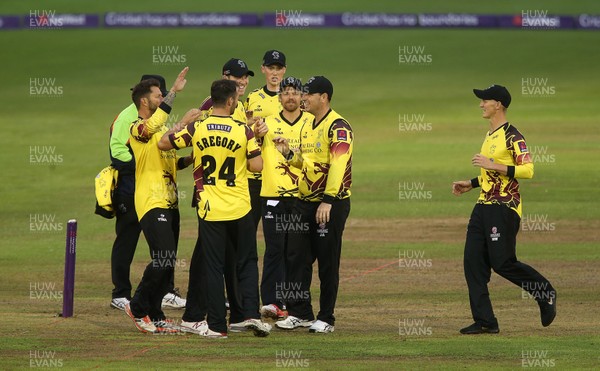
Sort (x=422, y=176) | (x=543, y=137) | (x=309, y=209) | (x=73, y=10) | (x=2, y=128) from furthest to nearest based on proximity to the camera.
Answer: (x=73, y=10) < (x=2, y=128) < (x=543, y=137) < (x=422, y=176) < (x=309, y=209)

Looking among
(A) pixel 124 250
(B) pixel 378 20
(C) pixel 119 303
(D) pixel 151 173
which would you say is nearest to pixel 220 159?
(D) pixel 151 173

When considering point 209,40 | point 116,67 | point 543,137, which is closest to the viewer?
point 543,137

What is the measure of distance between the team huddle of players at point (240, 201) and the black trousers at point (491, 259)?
1.46 m

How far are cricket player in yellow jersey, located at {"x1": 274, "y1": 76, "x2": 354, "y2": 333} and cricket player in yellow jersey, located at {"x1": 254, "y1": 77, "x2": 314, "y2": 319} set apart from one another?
33 centimetres

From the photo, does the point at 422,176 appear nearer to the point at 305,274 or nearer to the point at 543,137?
the point at 543,137

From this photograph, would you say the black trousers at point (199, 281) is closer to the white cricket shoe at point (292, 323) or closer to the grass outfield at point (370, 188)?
the grass outfield at point (370, 188)

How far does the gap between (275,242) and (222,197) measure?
69.2 inches

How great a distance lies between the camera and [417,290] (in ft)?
54.0

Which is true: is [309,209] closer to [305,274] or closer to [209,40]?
[305,274]

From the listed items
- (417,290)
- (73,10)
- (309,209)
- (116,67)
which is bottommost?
(417,290)

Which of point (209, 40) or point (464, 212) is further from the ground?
point (209, 40)

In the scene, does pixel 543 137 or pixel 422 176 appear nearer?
pixel 422 176

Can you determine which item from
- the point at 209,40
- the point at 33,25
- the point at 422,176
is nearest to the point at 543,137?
the point at 422,176

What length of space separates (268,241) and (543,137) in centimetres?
2106
